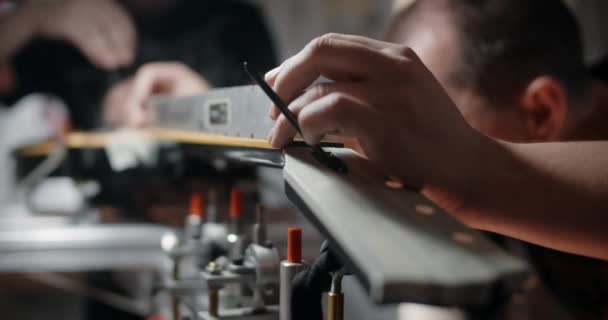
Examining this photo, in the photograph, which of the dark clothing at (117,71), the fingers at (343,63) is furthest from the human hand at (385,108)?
the dark clothing at (117,71)

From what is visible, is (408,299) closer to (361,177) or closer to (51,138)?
(361,177)

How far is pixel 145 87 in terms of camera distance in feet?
3.43

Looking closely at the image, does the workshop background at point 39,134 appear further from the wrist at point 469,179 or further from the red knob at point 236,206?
the wrist at point 469,179

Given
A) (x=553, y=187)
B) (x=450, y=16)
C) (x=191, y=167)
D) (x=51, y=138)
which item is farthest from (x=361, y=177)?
(x=51, y=138)

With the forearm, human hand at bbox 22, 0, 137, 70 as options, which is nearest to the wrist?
the forearm

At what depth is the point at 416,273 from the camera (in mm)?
244

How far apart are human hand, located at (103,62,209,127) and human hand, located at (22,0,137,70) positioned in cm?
10

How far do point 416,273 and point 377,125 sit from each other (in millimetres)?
103

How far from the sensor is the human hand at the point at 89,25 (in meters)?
1.19

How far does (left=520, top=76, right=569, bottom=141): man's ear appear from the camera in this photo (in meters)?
0.79

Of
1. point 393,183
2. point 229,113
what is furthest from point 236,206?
point 393,183

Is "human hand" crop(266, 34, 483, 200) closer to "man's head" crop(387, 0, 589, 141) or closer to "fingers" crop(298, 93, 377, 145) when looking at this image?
"fingers" crop(298, 93, 377, 145)

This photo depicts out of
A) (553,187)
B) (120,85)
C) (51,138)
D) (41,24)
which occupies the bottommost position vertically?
(553,187)

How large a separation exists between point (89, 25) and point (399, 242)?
1.11 meters
